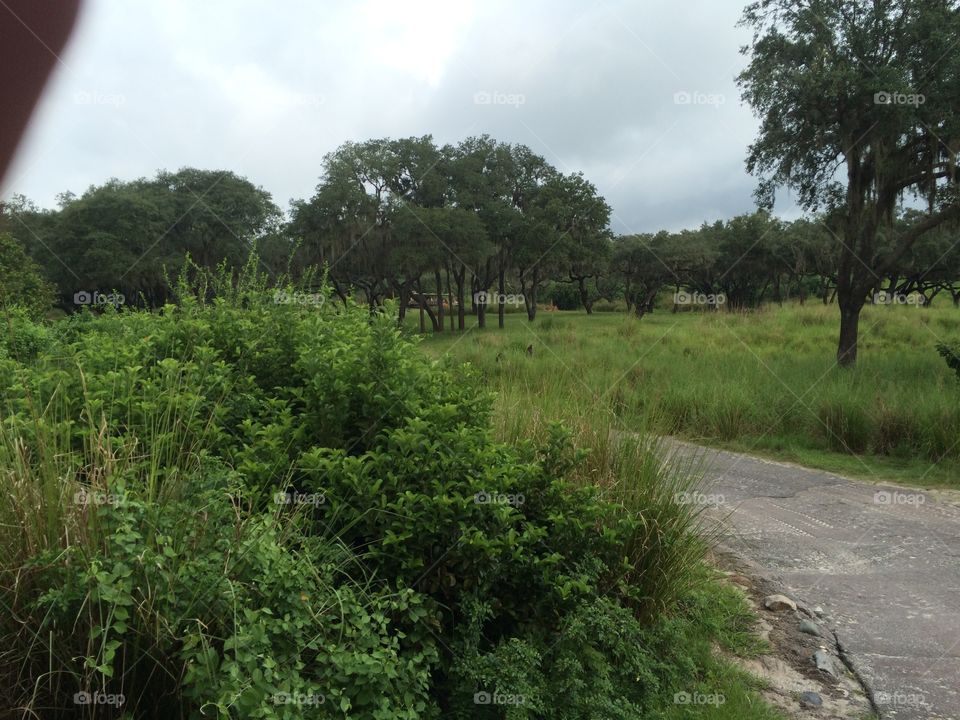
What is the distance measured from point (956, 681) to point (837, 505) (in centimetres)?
356

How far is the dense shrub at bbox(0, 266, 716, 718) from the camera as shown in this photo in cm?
238

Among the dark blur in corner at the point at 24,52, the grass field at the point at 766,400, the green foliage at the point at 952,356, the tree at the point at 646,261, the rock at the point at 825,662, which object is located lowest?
the rock at the point at 825,662

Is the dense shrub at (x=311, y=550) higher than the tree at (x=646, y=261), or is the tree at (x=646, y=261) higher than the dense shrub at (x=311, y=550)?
the tree at (x=646, y=261)

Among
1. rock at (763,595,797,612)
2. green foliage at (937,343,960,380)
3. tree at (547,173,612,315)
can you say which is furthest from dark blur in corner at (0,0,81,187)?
tree at (547,173,612,315)

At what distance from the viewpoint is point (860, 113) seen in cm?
1273

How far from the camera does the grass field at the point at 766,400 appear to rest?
242 inches

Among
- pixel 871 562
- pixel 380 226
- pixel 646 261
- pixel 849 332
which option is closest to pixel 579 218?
pixel 380 226

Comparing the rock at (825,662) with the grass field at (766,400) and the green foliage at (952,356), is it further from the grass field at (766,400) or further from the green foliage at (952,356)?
the green foliage at (952,356)

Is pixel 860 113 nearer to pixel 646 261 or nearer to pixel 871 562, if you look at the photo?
pixel 871 562

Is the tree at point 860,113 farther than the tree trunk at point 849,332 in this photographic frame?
No

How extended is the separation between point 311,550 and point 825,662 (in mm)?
2857

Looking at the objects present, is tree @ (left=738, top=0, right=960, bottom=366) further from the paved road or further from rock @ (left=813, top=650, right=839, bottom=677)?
rock @ (left=813, top=650, right=839, bottom=677)

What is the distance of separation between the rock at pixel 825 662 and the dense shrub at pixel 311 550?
2.84ft

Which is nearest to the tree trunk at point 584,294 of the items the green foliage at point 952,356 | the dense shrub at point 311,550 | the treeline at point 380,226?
the treeline at point 380,226
